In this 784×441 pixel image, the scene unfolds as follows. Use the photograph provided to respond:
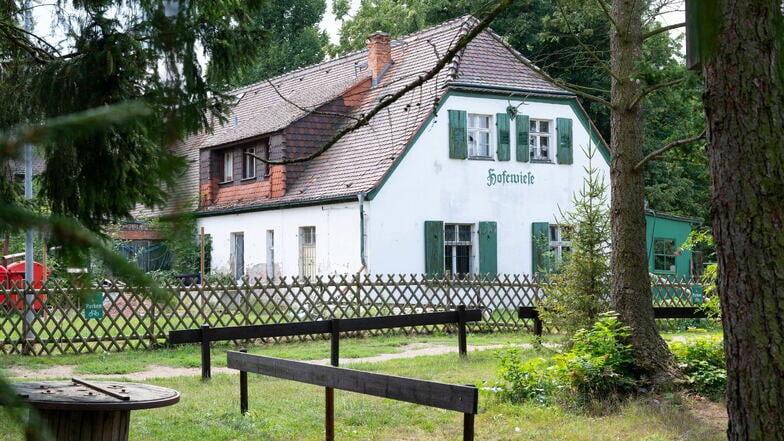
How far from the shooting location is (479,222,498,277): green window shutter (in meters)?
23.6

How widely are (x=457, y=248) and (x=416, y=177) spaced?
2.18 meters

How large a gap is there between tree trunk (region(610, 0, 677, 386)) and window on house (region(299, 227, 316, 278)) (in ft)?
48.8

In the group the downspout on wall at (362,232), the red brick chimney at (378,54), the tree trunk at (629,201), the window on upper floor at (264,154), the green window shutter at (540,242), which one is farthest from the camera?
the red brick chimney at (378,54)

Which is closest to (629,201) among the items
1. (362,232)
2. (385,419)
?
(385,419)

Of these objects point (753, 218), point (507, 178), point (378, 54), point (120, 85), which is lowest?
point (753, 218)

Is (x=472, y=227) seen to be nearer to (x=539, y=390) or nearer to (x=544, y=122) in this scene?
(x=544, y=122)

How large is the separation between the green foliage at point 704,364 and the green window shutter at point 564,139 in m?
14.6

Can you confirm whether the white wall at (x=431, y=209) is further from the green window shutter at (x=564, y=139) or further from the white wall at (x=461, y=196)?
the green window shutter at (x=564, y=139)

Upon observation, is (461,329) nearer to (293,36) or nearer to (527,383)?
(527,383)

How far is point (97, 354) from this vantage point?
1508 cm

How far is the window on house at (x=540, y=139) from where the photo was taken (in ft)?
81.3

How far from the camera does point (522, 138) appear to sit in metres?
24.3

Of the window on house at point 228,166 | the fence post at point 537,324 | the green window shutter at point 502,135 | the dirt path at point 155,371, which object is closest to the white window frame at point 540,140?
the green window shutter at point 502,135

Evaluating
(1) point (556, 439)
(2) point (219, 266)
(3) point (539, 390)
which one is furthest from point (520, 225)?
(1) point (556, 439)
